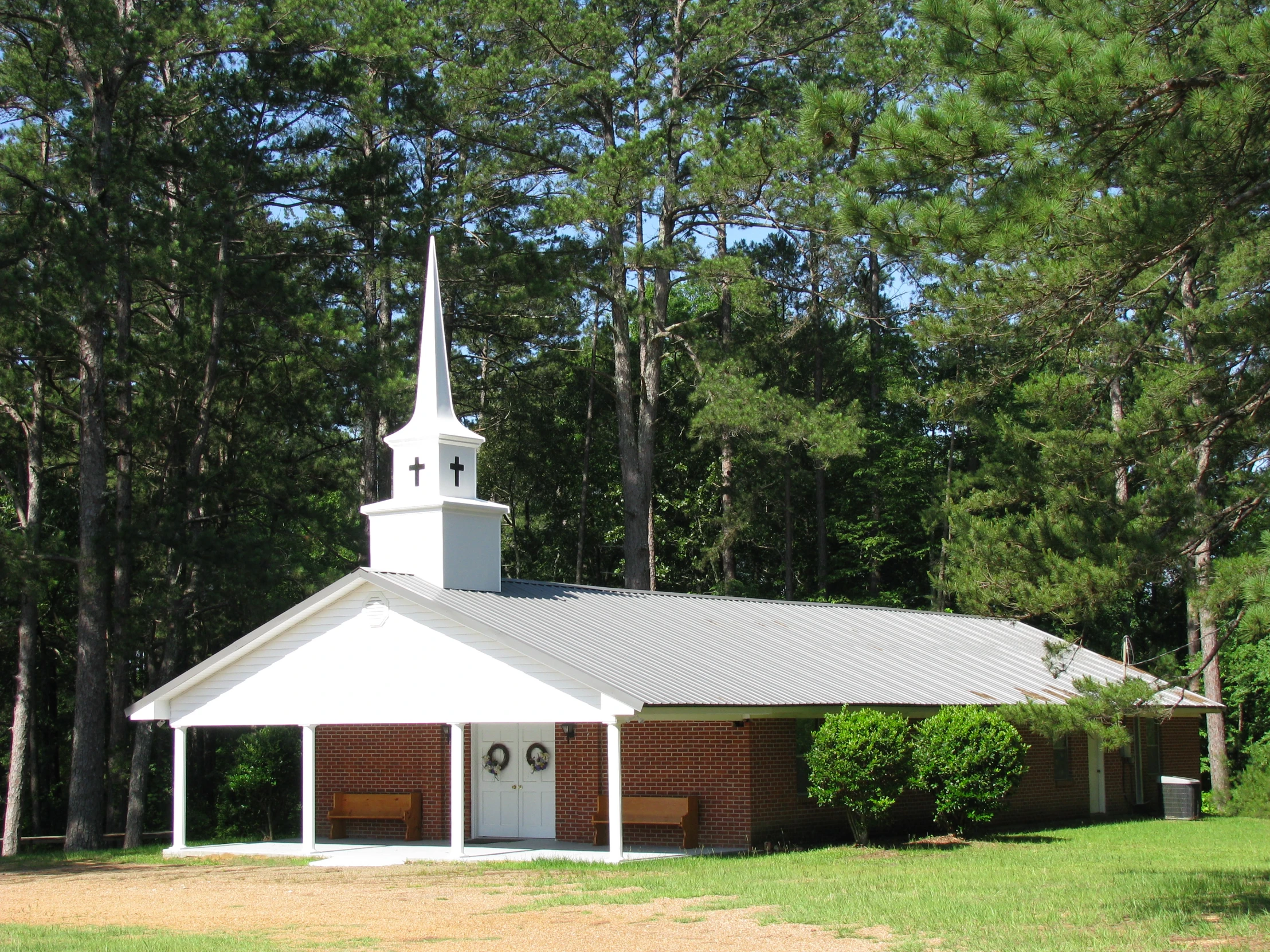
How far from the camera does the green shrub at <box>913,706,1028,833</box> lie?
62.0 ft

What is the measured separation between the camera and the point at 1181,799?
25141 mm

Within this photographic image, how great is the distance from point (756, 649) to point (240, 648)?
7607mm

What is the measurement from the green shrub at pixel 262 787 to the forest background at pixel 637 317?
0.19m

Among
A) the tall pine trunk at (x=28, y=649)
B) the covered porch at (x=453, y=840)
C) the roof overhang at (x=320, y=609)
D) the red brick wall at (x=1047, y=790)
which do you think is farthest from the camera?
the tall pine trunk at (x=28, y=649)

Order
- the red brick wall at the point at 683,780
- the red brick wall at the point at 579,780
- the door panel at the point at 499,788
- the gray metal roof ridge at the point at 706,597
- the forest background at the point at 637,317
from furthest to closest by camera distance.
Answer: the gray metal roof ridge at the point at 706,597, the door panel at the point at 499,788, the red brick wall at the point at 579,780, the red brick wall at the point at 683,780, the forest background at the point at 637,317

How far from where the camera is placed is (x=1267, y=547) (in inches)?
473

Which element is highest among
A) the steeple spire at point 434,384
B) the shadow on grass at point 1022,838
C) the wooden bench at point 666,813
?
the steeple spire at point 434,384

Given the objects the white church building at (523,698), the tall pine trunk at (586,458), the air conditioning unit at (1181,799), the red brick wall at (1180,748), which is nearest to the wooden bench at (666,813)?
the white church building at (523,698)

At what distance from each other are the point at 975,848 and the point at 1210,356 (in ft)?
27.2

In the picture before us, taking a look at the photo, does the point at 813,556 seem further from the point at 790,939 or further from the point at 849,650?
the point at 790,939

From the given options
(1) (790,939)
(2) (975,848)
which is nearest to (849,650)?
(2) (975,848)

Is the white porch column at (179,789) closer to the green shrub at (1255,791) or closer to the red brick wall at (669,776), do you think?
the red brick wall at (669,776)

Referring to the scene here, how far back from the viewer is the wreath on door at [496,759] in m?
21.2

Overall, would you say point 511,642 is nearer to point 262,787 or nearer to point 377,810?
point 377,810
